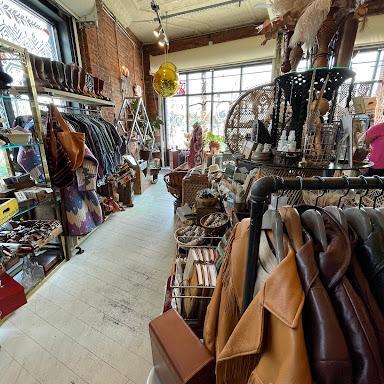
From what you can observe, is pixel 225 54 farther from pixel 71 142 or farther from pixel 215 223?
pixel 215 223

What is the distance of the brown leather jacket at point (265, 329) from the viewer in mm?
422

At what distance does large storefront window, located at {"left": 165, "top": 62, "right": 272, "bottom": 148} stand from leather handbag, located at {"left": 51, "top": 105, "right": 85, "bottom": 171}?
4128 millimetres

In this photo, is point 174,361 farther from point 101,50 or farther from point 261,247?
point 101,50

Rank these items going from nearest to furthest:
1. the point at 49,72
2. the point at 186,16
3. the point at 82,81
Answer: the point at 49,72 → the point at 82,81 → the point at 186,16

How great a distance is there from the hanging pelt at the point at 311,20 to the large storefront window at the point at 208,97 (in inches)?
176

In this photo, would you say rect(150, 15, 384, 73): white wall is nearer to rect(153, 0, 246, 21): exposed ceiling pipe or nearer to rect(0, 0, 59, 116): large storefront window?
rect(153, 0, 246, 21): exposed ceiling pipe

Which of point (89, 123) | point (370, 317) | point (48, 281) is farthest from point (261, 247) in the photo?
point (89, 123)

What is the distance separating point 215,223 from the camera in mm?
1928

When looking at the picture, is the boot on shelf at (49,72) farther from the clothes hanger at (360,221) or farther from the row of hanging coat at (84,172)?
the clothes hanger at (360,221)

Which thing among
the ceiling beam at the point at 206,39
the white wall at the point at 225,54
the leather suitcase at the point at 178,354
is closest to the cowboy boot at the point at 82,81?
the leather suitcase at the point at 178,354

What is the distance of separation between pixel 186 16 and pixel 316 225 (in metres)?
5.49

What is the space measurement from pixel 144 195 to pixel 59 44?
2.87 meters

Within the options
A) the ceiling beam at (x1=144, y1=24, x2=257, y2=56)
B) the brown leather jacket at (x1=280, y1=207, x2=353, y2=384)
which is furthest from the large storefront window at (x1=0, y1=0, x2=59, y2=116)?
the ceiling beam at (x1=144, y1=24, x2=257, y2=56)

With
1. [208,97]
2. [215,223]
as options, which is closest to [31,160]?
[215,223]
